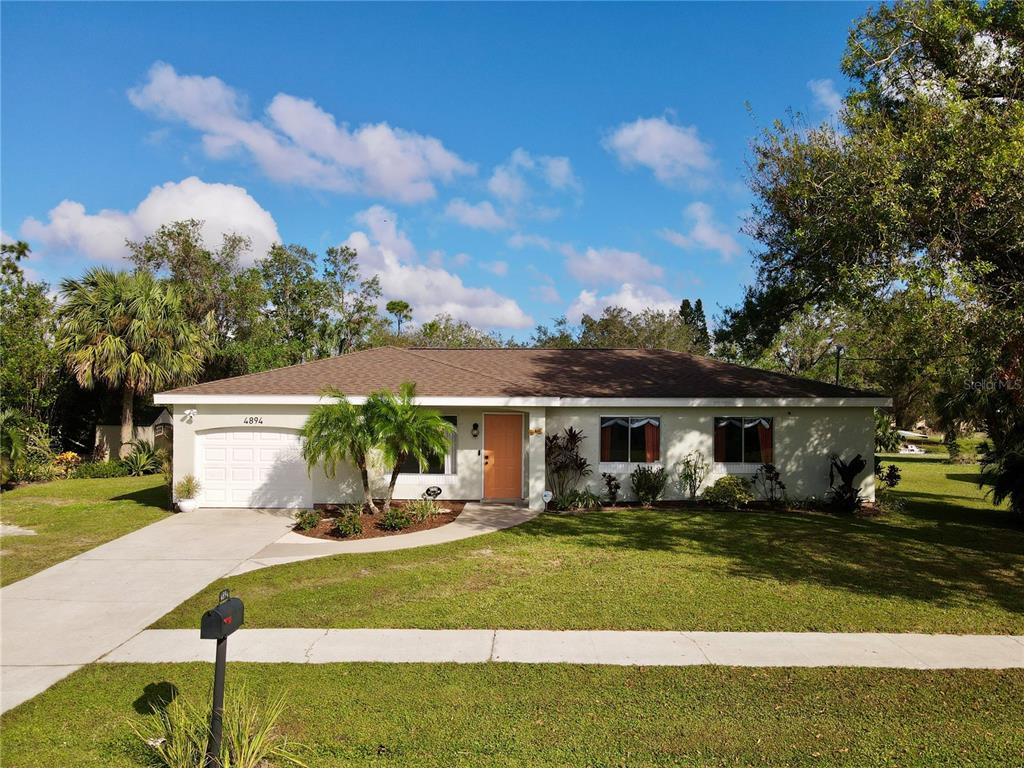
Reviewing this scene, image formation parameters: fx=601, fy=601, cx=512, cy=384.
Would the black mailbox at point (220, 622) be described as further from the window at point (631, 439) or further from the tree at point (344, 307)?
the tree at point (344, 307)

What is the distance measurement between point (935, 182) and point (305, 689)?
1025 centimetres

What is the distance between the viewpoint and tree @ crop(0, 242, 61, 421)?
20.3 meters

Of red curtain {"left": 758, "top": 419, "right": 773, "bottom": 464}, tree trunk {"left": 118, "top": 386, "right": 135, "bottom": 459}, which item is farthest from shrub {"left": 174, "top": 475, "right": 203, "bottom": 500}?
red curtain {"left": 758, "top": 419, "right": 773, "bottom": 464}

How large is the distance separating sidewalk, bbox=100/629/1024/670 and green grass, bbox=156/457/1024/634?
28 centimetres

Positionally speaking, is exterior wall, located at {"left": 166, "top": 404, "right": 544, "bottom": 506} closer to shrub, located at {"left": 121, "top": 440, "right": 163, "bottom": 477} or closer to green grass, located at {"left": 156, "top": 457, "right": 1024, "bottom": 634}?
green grass, located at {"left": 156, "top": 457, "right": 1024, "bottom": 634}

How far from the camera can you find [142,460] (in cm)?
2147

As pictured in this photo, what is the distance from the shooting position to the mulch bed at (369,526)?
39.1 ft

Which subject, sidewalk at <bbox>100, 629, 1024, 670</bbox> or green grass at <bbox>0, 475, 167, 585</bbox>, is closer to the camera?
sidewalk at <bbox>100, 629, 1024, 670</bbox>

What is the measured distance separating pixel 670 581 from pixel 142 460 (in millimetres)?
19986

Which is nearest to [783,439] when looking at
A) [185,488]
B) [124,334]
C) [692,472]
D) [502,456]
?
[692,472]

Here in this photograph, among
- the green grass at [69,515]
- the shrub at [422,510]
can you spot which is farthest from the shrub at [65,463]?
the shrub at [422,510]

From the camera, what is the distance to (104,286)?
838 inches

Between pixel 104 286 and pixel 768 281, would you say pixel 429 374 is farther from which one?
pixel 104 286

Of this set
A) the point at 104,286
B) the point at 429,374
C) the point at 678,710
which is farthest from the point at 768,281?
the point at 104,286
